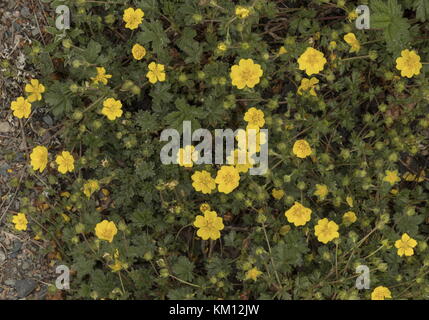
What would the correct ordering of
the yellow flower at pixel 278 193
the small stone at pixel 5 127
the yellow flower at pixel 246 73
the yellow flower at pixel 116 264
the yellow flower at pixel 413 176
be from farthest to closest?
the small stone at pixel 5 127 < the yellow flower at pixel 413 176 < the yellow flower at pixel 278 193 < the yellow flower at pixel 246 73 < the yellow flower at pixel 116 264

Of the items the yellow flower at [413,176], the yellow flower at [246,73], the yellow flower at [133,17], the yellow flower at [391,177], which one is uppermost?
the yellow flower at [133,17]

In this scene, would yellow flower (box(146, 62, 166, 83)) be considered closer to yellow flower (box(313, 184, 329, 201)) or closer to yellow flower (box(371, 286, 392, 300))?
yellow flower (box(313, 184, 329, 201))

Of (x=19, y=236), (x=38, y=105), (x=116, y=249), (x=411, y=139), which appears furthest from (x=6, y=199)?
(x=411, y=139)

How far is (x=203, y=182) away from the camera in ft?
10.9

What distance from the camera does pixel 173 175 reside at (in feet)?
11.3

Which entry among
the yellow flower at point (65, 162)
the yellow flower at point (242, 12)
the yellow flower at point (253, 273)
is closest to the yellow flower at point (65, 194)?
the yellow flower at point (65, 162)

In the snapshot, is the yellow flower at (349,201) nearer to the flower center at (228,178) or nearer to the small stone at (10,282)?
the flower center at (228,178)

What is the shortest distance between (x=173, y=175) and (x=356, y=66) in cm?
157

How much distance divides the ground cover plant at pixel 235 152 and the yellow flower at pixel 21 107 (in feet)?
0.04

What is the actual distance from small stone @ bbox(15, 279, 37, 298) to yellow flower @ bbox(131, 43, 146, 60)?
1850 millimetres

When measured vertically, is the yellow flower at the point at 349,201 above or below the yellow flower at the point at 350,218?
above

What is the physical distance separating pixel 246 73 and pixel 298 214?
3.27 ft

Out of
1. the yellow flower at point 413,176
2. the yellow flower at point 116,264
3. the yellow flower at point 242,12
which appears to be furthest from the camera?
the yellow flower at point 413,176

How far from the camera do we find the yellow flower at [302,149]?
10.7 ft
